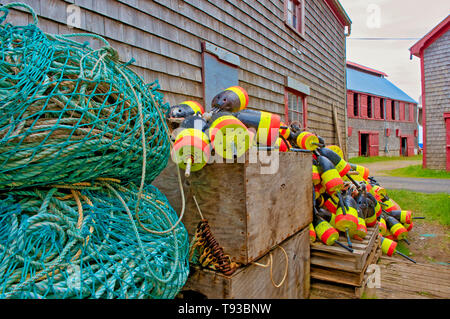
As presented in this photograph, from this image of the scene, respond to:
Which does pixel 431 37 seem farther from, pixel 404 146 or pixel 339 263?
pixel 404 146

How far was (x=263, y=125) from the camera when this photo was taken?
1.90 m

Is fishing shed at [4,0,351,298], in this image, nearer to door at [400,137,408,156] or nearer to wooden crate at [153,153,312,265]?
wooden crate at [153,153,312,265]

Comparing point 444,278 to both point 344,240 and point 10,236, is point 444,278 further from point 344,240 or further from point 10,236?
point 10,236

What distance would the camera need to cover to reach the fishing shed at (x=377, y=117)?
17281 millimetres

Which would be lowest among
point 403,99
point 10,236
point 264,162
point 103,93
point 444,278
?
point 444,278

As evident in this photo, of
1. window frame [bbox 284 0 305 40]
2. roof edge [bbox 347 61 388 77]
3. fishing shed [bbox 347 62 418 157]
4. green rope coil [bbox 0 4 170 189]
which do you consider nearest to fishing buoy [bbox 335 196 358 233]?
green rope coil [bbox 0 4 170 189]

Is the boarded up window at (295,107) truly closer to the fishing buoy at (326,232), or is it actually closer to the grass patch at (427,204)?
the grass patch at (427,204)

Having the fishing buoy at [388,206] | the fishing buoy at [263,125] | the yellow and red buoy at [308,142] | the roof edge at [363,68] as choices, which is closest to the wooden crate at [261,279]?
the fishing buoy at [263,125]

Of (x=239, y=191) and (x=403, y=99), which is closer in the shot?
(x=239, y=191)

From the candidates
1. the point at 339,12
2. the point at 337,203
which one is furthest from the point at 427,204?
the point at 339,12

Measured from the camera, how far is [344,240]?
96.7 inches

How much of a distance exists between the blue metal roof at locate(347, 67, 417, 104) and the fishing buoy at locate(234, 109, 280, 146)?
1678 cm
